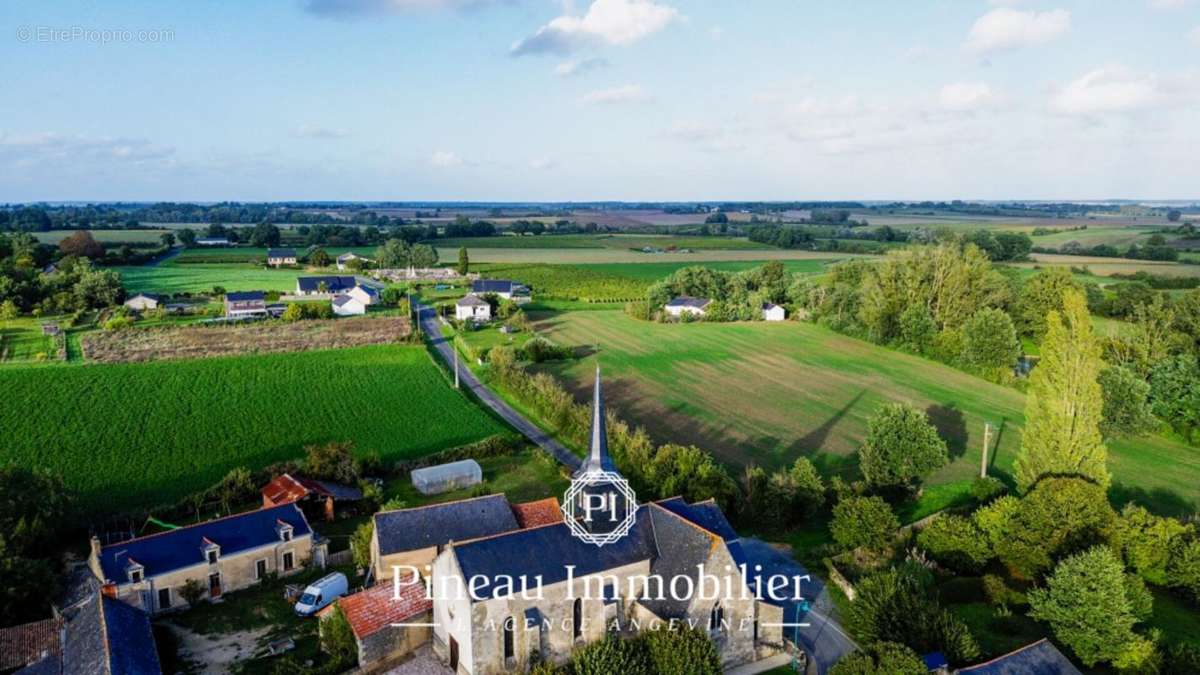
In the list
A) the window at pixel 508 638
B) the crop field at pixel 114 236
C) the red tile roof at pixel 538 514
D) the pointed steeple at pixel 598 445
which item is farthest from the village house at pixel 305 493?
the crop field at pixel 114 236

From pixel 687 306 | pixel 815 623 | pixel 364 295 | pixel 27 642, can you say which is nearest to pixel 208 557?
pixel 27 642

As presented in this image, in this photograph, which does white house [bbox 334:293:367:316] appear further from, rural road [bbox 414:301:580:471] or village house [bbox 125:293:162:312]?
village house [bbox 125:293:162:312]

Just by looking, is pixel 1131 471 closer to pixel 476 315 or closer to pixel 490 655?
pixel 490 655

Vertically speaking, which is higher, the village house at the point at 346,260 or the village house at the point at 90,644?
the village house at the point at 346,260

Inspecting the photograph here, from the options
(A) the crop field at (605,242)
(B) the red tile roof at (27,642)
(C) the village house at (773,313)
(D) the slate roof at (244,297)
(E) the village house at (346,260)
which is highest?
(A) the crop field at (605,242)

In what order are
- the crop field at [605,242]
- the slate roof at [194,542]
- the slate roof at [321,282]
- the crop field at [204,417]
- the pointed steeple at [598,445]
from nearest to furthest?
the pointed steeple at [598,445]
the slate roof at [194,542]
the crop field at [204,417]
the slate roof at [321,282]
the crop field at [605,242]

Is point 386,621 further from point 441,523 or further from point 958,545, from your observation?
point 958,545

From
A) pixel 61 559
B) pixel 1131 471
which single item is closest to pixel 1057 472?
pixel 1131 471

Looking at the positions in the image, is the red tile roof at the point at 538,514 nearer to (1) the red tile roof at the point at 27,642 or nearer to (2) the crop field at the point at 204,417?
(2) the crop field at the point at 204,417
